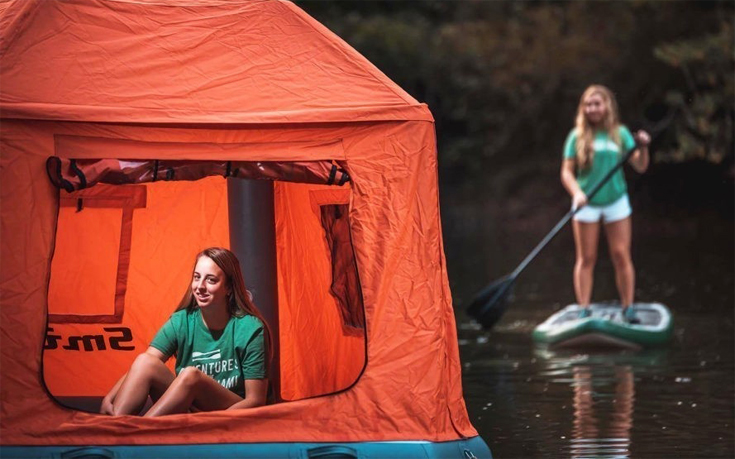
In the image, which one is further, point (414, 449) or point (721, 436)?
point (721, 436)

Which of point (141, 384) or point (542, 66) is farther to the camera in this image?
point (542, 66)

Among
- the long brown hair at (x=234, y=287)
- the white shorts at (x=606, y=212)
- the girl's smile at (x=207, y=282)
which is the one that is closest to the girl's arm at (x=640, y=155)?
the white shorts at (x=606, y=212)

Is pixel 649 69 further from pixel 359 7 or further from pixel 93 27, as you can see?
pixel 93 27

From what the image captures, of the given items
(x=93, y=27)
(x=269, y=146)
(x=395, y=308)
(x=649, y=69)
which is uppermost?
(x=649, y=69)

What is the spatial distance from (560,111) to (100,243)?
23.0 metres

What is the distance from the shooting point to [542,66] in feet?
100

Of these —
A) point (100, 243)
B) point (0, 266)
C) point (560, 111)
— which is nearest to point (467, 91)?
point (560, 111)

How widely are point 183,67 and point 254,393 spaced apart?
1.46 meters

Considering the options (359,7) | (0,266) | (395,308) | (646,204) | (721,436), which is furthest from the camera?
(359,7)

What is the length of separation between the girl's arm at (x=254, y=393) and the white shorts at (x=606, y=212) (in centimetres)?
532

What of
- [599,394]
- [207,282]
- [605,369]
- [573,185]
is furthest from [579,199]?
[207,282]

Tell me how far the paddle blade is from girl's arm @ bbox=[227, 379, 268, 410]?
17.6ft

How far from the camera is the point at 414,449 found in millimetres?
6387

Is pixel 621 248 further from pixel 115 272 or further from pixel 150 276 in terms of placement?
pixel 115 272
